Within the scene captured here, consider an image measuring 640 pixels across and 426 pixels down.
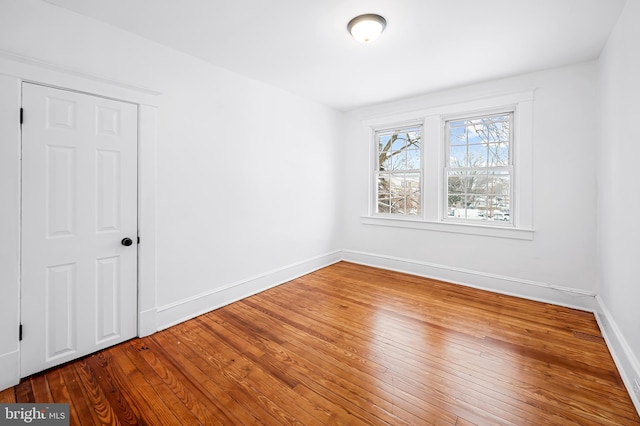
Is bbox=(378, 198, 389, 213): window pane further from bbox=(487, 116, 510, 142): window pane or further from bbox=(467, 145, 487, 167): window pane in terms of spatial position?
bbox=(487, 116, 510, 142): window pane

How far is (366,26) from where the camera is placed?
2.38m

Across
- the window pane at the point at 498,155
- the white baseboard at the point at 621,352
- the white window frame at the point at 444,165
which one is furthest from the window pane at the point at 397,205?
the white baseboard at the point at 621,352

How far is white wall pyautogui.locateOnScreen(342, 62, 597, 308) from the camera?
319 centimetres

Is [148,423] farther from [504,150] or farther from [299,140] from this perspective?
[504,150]

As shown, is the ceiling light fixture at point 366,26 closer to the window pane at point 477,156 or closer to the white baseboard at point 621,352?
the window pane at point 477,156

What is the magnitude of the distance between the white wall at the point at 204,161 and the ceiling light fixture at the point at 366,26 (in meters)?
1.63

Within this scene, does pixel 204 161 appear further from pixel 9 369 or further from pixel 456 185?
pixel 456 185

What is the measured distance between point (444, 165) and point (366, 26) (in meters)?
2.52

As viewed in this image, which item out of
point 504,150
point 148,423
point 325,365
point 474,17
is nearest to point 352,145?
point 504,150

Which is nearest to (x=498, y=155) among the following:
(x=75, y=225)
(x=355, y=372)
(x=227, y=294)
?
(x=355, y=372)

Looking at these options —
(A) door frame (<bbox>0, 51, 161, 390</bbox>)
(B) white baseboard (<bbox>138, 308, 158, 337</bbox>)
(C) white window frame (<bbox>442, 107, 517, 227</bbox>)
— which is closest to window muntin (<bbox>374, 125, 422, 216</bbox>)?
(C) white window frame (<bbox>442, 107, 517, 227</bbox>)

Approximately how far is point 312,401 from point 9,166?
8.42 ft

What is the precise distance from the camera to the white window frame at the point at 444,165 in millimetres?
3535

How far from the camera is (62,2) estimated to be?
6.96ft
